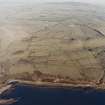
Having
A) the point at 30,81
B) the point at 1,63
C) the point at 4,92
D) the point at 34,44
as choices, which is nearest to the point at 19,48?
the point at 34,44

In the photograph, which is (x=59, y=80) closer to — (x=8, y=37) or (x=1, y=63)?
(x=1, y=63)

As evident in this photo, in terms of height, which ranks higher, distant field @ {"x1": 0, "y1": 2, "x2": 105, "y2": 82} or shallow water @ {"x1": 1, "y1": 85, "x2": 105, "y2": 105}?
distant field @ {"x1": 0, "y1": 2, "x2": 105, "y2": 82}

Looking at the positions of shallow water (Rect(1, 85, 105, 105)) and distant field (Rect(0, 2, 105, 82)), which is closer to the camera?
shallow water (Rect(1, 85, 105, 105))

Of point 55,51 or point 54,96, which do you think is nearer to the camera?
point 54,96

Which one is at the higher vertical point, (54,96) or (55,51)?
(55,51)

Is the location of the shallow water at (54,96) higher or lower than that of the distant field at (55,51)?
lower

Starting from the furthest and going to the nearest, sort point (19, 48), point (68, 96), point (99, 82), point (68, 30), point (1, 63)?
point (68, 30), point (19, 48), point (1, 63), point (99, 82), point (68, 96)

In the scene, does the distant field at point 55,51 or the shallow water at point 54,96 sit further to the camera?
the distant field at point 55,51

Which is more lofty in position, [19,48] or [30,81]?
[19,48]
